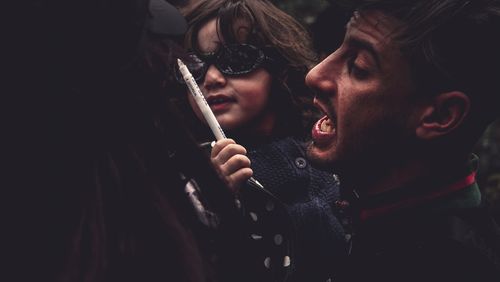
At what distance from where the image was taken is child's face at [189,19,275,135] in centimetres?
263

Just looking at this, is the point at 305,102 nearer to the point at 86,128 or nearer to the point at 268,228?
the point at 268,228

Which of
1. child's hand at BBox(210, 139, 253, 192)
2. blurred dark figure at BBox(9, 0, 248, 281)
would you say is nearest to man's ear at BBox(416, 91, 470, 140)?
child's hand at BBox(210, 139, 253, 192)

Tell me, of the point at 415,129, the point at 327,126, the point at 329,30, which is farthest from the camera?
the point at 329,30

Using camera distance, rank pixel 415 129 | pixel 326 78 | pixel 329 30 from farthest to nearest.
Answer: pixel 329 30
pixel 326 78
pixel 415 129

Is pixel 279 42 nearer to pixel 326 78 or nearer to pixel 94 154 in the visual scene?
pixel 326 78

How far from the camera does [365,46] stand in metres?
1.82

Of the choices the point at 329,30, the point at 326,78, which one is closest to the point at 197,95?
the point at 326,78

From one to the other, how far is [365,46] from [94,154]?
0.97 m

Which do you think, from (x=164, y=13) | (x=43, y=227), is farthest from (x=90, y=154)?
(x=164, y=13)

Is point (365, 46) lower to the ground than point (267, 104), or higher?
Result: higher

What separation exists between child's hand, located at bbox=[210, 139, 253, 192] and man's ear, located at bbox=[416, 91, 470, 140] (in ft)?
1.90

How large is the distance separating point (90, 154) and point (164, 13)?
1.12ft

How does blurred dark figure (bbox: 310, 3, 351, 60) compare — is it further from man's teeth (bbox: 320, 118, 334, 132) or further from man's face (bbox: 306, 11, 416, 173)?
man's face (bbox: 306, 11, 416, 173)

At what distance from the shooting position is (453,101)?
5.72 ft
